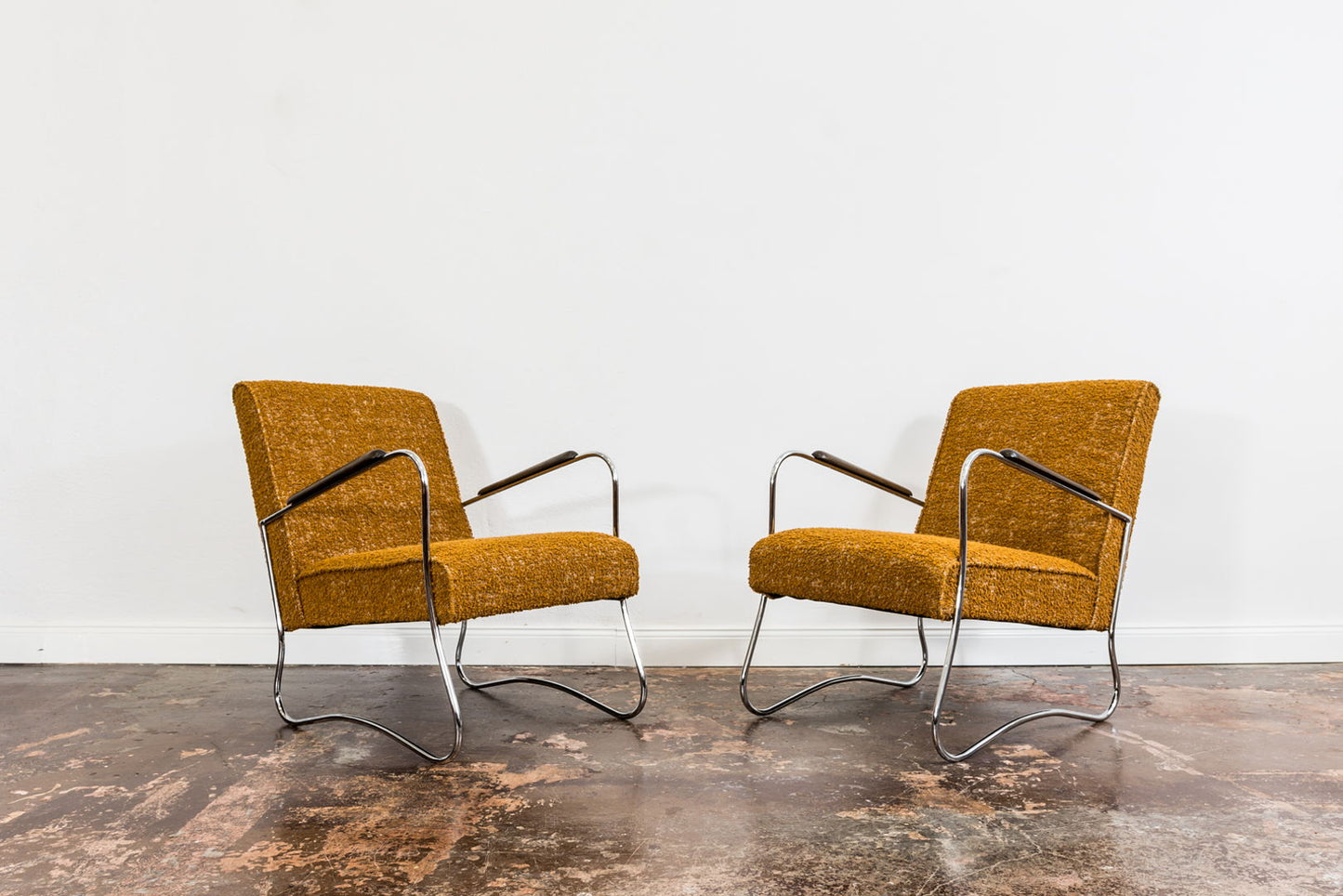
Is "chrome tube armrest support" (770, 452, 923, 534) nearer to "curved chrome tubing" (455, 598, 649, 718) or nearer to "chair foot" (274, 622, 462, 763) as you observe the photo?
"curved chrome tubing" (455, 598, 649, 718)

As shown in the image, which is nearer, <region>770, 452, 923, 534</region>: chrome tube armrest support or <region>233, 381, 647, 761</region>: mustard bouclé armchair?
<region>233, 381, 647, 761</region>: mustard bouclé armchair

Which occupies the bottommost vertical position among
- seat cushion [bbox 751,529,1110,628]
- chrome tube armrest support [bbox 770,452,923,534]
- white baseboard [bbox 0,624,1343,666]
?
white baseboard [bbox 0,624,1343,666]

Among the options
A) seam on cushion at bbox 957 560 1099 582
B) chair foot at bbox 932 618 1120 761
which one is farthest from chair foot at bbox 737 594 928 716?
seam on cushion at bbox 957 560 1099 582

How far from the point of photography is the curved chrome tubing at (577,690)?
240cm

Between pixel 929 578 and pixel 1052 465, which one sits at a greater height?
pixel 1052 465

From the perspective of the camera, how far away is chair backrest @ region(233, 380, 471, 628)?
2.26 metres

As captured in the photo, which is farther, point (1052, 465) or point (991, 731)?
point (1052, 465)

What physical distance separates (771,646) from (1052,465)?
1.06m

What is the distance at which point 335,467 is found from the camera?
2471mm

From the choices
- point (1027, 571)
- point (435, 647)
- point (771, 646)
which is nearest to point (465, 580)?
point (435, 647)

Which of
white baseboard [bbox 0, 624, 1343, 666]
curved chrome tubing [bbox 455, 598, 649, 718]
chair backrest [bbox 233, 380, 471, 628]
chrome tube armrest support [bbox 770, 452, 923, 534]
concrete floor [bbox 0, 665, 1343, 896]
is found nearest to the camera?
concrete floor [bbox 0, 665, 1343, 896]

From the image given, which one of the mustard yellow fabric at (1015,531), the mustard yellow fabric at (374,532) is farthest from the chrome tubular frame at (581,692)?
the mustard yellow fabric at (1015,531)

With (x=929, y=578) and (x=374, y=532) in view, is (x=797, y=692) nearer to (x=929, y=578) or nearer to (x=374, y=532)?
(x=929, y=578)

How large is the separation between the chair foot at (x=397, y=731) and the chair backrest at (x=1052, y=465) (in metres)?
1.38
